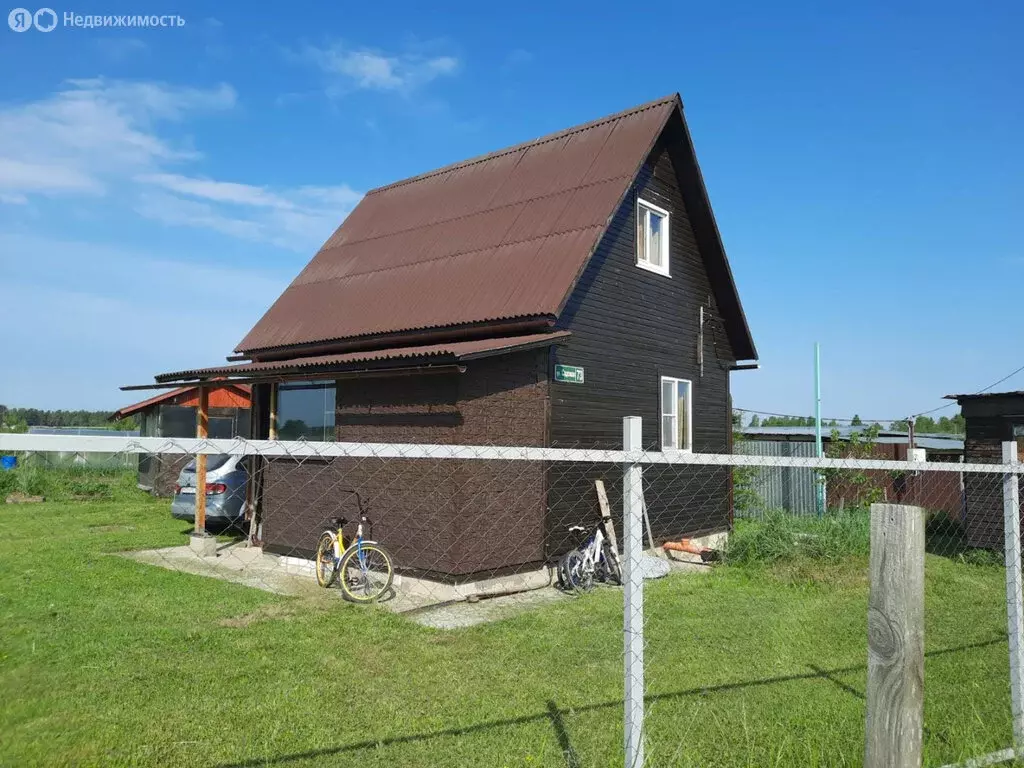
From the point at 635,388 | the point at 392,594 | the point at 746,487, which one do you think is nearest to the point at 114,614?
the point at 392,594

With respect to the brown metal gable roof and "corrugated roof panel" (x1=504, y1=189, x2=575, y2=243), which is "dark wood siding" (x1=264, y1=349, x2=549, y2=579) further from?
"corrugated roof panel" (x1=504, y1=189, x2=575, y2=243)

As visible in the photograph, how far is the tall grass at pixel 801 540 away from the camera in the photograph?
1076 cm

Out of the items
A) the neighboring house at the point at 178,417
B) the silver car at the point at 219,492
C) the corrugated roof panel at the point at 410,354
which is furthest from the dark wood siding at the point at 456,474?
the neighboring house at the point at 178,417

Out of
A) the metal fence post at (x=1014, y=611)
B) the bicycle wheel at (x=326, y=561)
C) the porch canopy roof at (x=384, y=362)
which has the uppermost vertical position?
the porch canopy roof at (x=384, y=362)

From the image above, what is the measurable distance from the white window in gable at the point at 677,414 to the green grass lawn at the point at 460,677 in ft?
11.8

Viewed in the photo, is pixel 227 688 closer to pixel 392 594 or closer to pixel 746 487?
pixel 392 594

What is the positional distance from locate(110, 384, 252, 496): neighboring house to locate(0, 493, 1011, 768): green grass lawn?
44.3 ft

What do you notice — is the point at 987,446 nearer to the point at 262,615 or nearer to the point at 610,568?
the point at 610,568

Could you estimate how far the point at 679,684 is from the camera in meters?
5.91

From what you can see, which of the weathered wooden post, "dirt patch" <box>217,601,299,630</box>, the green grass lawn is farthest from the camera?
the weathered wooden post

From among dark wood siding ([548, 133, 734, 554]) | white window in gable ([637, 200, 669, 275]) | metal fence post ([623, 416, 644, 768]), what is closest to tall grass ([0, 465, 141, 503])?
dark wood siding ([548, 133, 734, 554])

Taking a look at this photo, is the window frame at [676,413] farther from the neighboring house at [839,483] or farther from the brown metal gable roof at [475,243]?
the neighboring house at [839,483]

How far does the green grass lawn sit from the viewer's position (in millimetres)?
4574

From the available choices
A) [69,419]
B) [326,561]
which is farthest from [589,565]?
[69,419]
